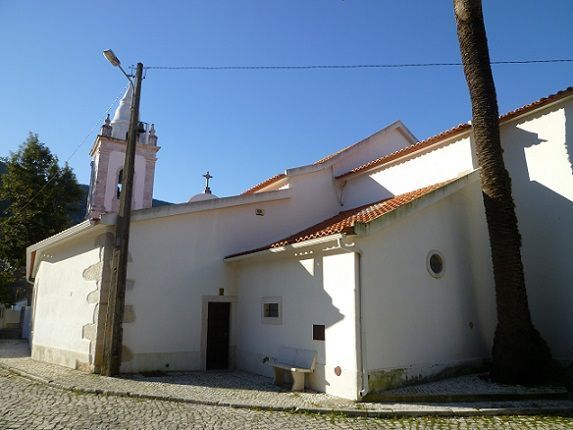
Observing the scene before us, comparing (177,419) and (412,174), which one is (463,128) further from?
(177,419)

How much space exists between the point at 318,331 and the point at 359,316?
3.99 ft

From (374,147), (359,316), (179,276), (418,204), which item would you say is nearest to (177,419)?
(359,316)

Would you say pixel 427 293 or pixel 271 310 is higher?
pixel 427 293

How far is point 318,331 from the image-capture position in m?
8.53

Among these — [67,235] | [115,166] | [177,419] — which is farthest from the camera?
[115,166]

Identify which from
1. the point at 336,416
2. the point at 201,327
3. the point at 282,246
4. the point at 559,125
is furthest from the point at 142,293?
the point at 559,125

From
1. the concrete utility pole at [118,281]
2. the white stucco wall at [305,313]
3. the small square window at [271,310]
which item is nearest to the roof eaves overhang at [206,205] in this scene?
the concrete utility pole at [118,281]

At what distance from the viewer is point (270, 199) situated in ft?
40.9

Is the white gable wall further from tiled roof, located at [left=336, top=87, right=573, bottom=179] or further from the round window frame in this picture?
the round window frame

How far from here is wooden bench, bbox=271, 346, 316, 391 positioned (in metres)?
8.34

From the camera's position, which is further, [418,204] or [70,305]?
[70,305]

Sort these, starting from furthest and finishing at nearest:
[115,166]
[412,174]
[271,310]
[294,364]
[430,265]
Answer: [115,166] < [412,174] < [271,310] < [430,265] < [294,364]

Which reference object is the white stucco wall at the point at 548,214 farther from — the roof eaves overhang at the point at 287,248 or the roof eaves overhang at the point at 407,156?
the roof eaves overhang at the point at 287,248

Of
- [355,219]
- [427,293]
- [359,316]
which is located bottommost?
[359,316]
